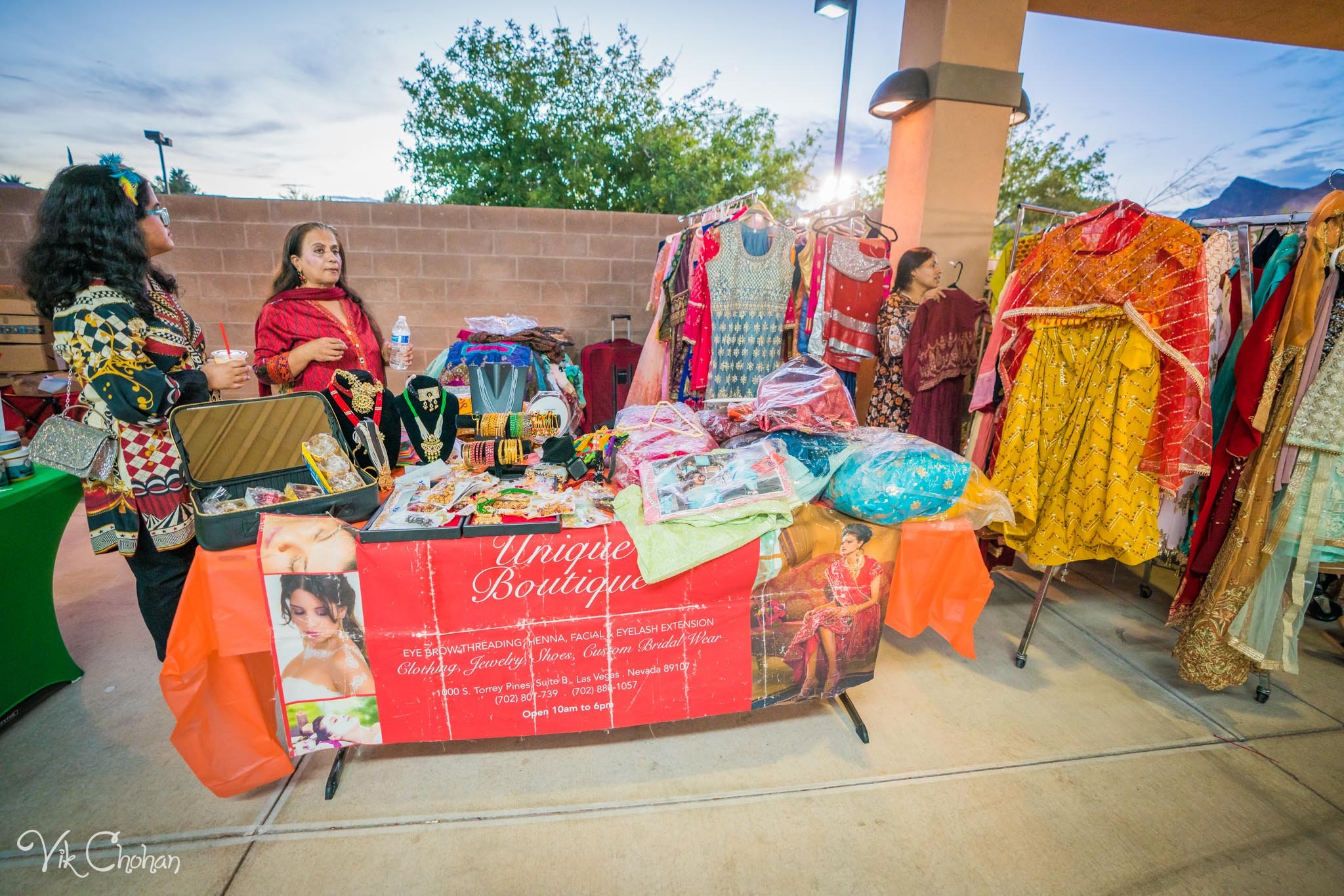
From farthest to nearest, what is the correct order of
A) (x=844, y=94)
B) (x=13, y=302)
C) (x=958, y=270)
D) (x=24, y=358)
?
1. (x=844, y=94)
2. (x=24, y=358)
3. (x=13, y=302)
4. (x=958, y=270)

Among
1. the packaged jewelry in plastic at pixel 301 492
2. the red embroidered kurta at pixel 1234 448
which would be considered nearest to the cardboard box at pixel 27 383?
the packaged jewelry in plastic at pixel 301 492

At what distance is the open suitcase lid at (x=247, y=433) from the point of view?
1530 millimetres

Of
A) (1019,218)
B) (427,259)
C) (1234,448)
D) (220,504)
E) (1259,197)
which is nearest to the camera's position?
(220,504)

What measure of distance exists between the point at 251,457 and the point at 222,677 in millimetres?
620

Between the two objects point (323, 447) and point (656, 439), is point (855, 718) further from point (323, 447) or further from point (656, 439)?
point (323, 447)

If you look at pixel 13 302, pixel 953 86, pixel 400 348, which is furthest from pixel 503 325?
pixel 13 302

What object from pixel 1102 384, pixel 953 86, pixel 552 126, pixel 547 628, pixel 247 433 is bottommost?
pixel 547 628

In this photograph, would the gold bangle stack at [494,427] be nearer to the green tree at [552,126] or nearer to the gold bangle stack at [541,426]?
the gold bangle stack at [541,426]

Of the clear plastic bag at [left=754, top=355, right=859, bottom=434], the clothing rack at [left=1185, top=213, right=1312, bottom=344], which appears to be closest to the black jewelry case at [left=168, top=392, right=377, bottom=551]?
the clear plastic bag at [left=754, top=355, right=859, bottom=434]

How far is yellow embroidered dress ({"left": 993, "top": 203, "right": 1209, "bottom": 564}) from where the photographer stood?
6.39 feet

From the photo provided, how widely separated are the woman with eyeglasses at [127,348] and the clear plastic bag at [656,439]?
1.27m

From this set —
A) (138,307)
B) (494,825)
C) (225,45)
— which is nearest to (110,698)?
(138,307)

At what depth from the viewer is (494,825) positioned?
1.57m

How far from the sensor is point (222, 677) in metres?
1.57
